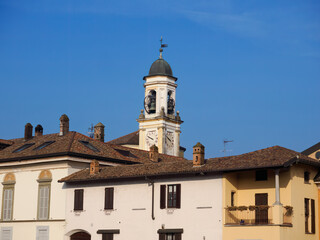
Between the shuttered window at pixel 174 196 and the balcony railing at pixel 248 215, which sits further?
the shuttered window at pixel 174 196

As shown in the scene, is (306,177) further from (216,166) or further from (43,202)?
(43,202)

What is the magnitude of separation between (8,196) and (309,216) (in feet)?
76.1

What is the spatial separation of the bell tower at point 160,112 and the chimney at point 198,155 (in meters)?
36.0

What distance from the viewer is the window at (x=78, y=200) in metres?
43.7

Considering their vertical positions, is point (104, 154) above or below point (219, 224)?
above

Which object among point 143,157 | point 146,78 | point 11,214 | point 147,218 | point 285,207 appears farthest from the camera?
point 146,78

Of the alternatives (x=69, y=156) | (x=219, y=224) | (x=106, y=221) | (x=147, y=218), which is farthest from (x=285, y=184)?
(x=69, y=156)

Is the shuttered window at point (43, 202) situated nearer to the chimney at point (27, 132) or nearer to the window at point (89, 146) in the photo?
the window at point (89, 146)

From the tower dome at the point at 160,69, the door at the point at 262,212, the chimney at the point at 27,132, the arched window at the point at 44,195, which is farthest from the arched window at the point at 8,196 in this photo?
the tower dome at the point at 160,69

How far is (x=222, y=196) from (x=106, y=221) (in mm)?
→ 9007

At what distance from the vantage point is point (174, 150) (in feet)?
256

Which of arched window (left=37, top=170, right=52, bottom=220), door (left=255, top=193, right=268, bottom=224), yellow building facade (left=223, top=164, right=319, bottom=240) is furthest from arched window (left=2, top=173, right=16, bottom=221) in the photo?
door (left=255, top=193, right=268, bottom=224)

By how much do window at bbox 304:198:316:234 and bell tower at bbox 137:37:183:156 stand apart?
38.2m

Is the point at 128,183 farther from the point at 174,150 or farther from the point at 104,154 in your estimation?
the point at 174,150
